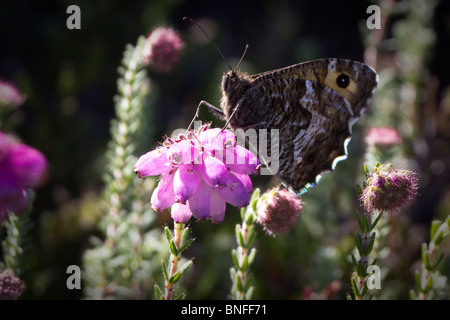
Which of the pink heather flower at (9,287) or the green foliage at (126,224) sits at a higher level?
the green foliage at (126,224)

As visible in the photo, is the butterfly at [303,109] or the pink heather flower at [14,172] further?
the butterfly at [303,109]

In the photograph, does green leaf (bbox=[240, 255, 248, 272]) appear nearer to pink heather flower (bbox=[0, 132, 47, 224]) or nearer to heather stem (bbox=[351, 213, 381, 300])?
heather stem (bbox=[351, 213, 381, 300])

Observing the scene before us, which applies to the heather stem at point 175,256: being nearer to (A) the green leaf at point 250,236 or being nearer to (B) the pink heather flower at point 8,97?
A: (A) the green leaf at point 250,236

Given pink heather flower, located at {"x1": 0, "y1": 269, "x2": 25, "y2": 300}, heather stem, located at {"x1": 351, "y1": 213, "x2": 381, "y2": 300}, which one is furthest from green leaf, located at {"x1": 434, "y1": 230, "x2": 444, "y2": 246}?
pink heather flower, located at {"x1": 0, "y1": 269, "x2": 25, "y2": 300}

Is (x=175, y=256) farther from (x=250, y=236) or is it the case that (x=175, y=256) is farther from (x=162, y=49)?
(x=162, y=49)

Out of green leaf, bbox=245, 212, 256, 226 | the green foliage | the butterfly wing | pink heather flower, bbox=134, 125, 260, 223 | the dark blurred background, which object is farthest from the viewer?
the dark blurred background

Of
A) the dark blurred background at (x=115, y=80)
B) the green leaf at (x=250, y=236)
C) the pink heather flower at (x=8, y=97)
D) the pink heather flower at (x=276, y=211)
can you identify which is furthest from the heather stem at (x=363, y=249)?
the pink heather flower at (x=8, y=97)
